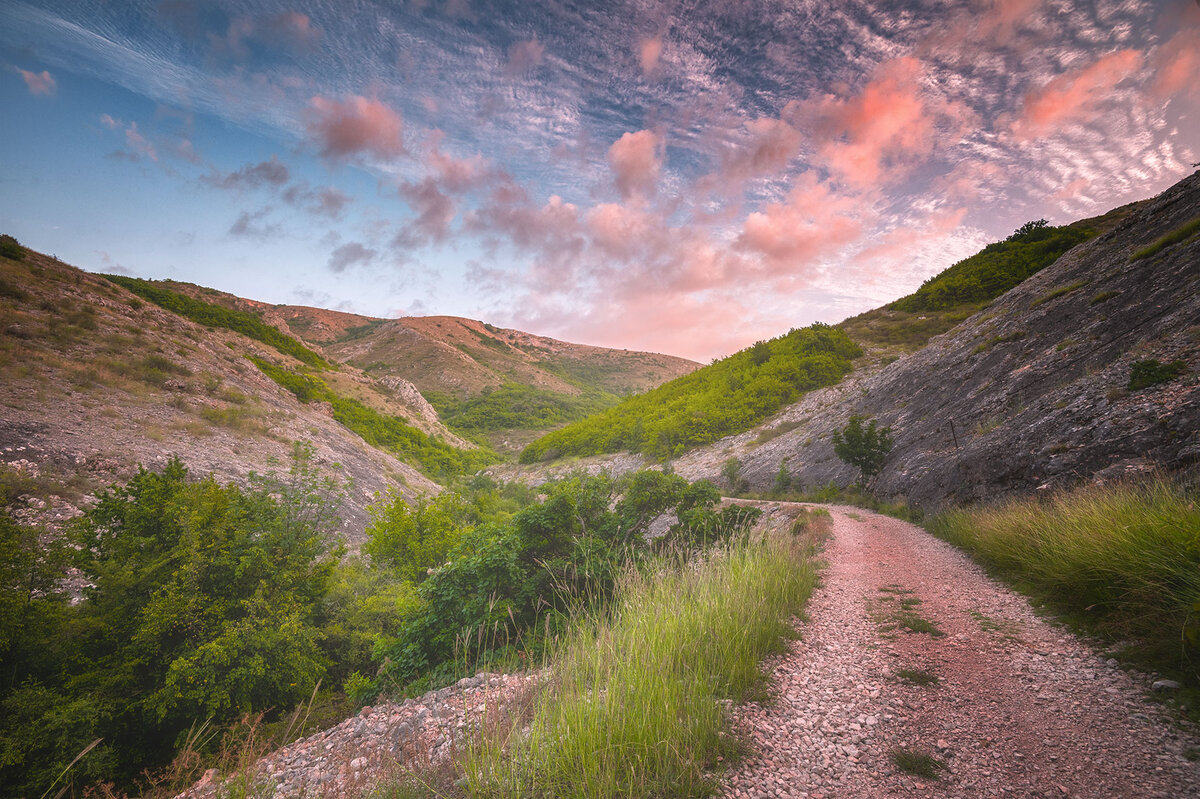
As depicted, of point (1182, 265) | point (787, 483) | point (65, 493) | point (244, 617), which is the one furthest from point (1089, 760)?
point (787, 483)

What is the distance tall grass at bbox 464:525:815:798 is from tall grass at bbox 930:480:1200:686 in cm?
320

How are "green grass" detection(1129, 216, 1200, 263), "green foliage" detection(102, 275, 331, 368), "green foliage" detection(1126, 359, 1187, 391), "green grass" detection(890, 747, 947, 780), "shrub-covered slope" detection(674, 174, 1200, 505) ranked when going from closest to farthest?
"green grass" detection(890, 747, 947, 780)
"shrub-covered slope" detection(674, 174, 1200, 505)
"green foliage" detection(1126, 359, 1187, 391)
"green grass" detection(1129, 216, 1200, 263)
"green foliage" detection(102, 275, 331, 368)

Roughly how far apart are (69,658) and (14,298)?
20.9 metres

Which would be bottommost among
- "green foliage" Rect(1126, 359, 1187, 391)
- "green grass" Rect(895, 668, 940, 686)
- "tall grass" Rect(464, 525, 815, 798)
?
"green grass" Rect(895, 668, 940, 686)

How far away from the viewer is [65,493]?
35.5 feet

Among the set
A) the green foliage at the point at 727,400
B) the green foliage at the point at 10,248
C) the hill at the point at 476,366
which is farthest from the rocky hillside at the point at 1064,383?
the hill at the point at 476,366

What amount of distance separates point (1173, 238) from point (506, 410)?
71.1 meters

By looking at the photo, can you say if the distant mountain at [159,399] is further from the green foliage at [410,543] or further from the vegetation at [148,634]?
the vegetation at [148,634]

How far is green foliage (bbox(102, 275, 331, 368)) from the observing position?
3045 centimetres

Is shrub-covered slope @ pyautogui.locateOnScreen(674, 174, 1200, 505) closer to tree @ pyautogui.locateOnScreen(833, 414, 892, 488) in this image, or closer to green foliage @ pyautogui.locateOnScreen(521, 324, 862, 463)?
tree @ pyautogui.locateOnScreen(833, 414, 892, 488)

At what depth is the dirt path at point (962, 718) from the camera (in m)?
Answer: 2.60

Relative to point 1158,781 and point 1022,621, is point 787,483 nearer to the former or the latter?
point 1022,621

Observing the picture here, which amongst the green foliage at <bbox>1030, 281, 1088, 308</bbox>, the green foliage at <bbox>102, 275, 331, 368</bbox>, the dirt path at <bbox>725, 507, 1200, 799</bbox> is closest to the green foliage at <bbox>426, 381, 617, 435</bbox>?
the green foliage at <bbox>102, 275, 331, 368</bbox>

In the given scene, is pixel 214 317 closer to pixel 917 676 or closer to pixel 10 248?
pixel 10 248
